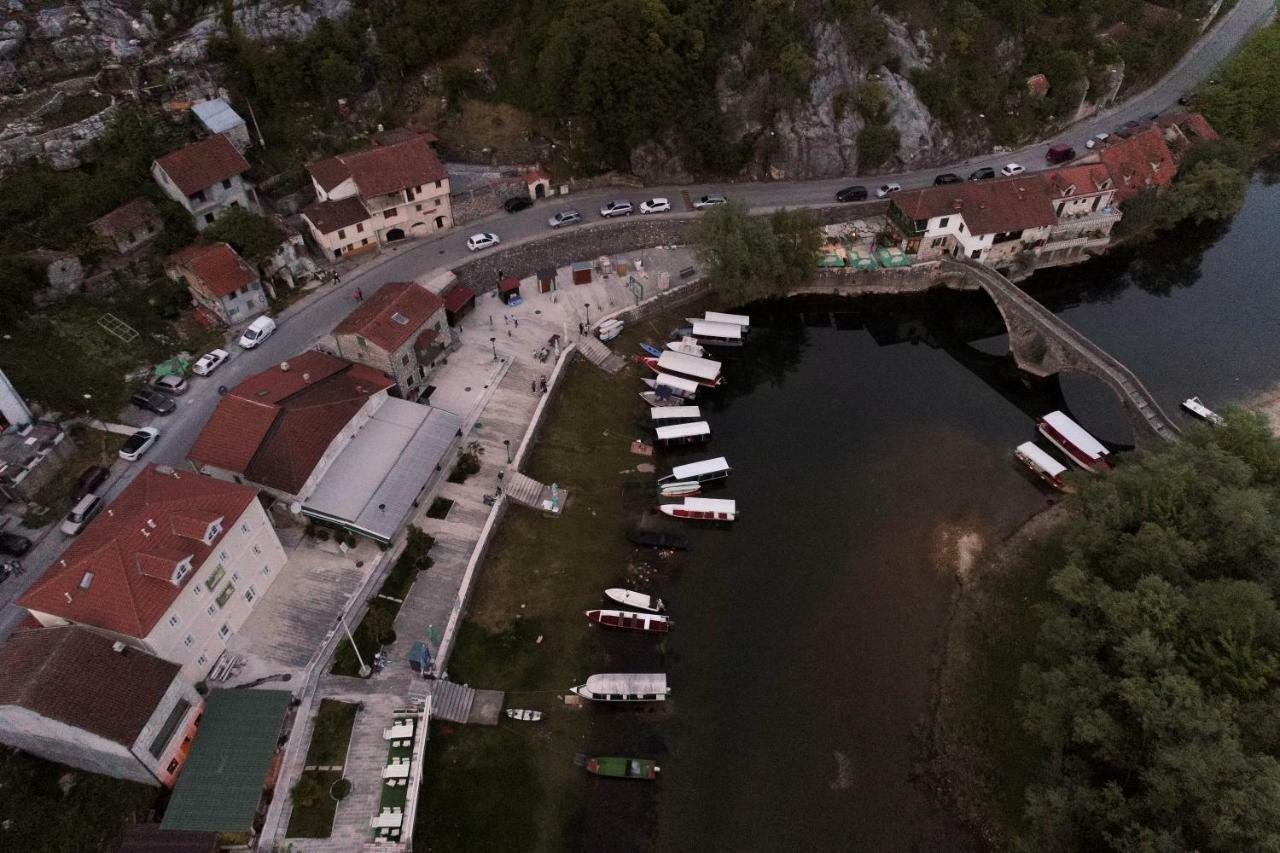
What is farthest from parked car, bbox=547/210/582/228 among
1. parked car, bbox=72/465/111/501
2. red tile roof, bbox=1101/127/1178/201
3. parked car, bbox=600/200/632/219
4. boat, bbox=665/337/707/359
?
red tile roof, bbox=1101/127/1178/201

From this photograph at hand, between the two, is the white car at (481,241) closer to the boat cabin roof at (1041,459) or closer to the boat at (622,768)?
the boat at (622,768)

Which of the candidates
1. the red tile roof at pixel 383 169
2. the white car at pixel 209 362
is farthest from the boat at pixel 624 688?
the red tile roof at pixel 383 169

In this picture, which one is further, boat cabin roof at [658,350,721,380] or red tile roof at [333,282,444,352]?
boat cabin roof at [658,350,721,380]

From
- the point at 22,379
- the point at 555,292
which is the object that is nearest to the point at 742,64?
the point at 555,292

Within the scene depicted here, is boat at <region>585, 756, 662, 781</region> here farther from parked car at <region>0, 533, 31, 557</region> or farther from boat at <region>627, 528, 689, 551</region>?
parked car at <region>0, 533, 31, 557</region>

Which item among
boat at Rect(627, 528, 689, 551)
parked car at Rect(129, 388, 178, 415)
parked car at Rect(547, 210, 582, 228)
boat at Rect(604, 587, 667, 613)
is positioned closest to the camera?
boat at Rect(604, 587, 667, 613)

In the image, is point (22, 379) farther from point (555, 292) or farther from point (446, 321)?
point (555, 292)

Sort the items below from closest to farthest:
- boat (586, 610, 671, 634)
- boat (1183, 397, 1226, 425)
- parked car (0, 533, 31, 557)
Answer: parked car (0, 533, 31, 557)
boat (586, 610, 671, 634)
boat (1183, 397, 1226, 425)

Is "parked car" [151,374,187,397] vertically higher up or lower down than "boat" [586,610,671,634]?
higher up
